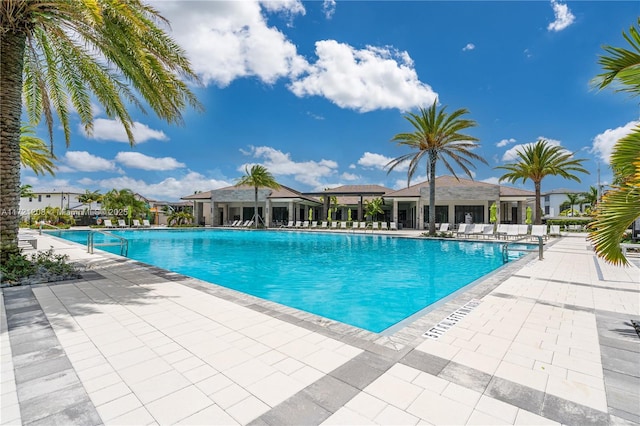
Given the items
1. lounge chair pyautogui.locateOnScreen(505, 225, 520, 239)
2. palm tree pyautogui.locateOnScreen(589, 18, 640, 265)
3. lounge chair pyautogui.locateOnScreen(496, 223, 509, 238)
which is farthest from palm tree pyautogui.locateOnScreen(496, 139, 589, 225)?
palm tree pyautogui.locateOnScreen(589, 18, 640, 265)

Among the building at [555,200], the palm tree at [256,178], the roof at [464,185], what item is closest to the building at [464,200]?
the roof at [464,185]

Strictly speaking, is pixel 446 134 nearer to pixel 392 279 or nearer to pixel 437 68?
pixel 437 68

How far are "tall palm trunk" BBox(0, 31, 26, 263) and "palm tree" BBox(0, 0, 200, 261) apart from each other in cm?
2

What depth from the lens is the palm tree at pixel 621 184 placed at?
3609 mm

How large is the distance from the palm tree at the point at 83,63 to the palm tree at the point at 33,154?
A: 5222mm

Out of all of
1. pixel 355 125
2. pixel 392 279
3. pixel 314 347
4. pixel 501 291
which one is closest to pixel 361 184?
pixel 355 125

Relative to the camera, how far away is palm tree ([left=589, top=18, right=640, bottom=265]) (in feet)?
11.8

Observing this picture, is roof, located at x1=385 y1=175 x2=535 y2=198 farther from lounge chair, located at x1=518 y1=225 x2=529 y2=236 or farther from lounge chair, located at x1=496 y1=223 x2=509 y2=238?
lounge chair, located at x1=518 y1=225 x2=529 y2=236

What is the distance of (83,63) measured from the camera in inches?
309

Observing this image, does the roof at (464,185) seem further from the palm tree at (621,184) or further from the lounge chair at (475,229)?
the palm tree at (621,184)

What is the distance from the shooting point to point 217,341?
3.74 metres

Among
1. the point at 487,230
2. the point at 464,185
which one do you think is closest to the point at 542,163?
the point at 464,185

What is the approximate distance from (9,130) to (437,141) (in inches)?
818

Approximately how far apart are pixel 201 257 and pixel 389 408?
1339cm
